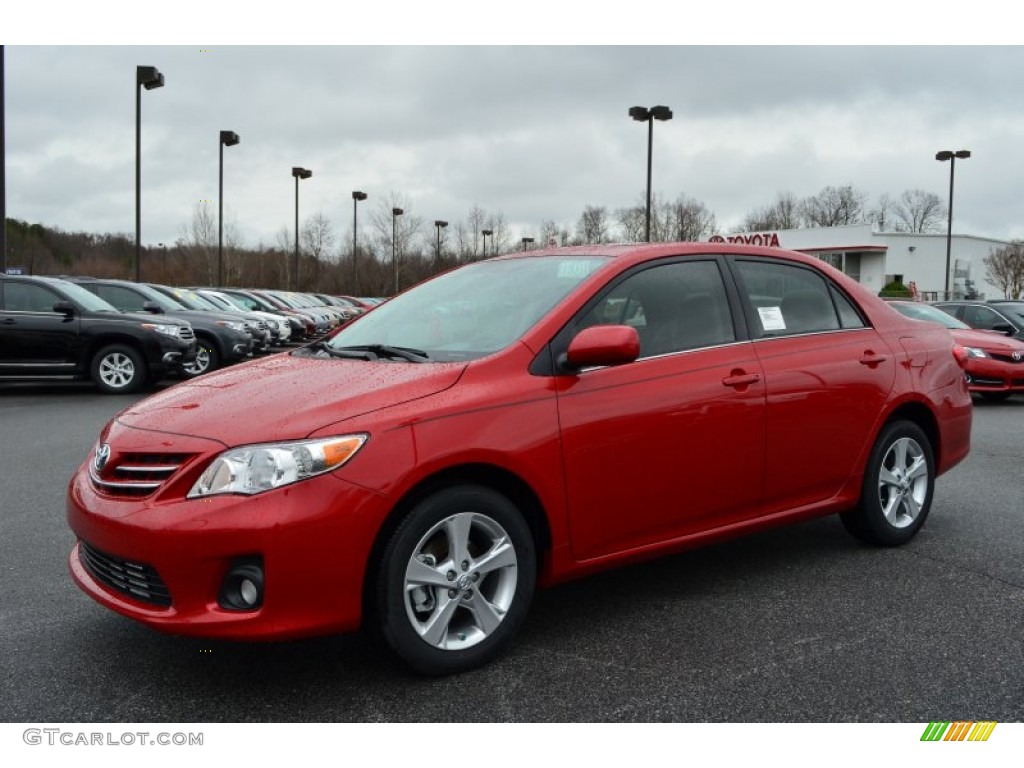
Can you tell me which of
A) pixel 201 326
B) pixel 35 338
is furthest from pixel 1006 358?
pixel 35 338

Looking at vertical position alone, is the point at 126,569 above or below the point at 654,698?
above

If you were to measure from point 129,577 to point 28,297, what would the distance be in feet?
38.0

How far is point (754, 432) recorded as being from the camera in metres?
4.32

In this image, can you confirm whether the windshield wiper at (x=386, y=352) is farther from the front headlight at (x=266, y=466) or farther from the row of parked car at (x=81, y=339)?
the row of parked car at (x=81, y=339)

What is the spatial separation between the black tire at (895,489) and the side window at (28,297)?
11.7 metres

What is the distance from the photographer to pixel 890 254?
59.3 meters

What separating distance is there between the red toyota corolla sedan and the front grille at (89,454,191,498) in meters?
0.01

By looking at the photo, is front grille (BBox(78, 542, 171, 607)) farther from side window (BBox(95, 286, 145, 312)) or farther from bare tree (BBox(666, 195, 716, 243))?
bare tree (BBox(666, 195, 716, 243))

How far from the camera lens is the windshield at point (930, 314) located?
13.7 meters

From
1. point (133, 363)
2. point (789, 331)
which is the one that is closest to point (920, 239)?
point (133, 363)

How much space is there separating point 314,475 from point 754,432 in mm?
2117

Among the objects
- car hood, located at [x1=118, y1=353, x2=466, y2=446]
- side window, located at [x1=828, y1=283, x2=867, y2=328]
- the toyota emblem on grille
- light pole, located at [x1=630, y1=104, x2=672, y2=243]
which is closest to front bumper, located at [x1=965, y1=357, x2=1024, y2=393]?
side window, located at [x1=828, y1=283, x2=867, y2=328]

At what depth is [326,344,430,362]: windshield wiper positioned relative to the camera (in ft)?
12.7
